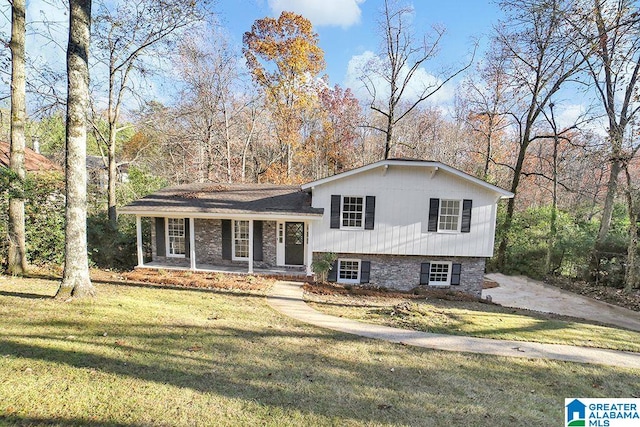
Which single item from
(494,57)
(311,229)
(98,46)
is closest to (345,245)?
(311,229)

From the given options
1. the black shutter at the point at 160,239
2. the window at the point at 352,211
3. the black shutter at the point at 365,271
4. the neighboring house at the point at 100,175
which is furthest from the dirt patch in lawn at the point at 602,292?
the neighboring house at the point at 100,175

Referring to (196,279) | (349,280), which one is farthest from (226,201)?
(349,280)

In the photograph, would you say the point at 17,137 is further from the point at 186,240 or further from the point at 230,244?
the point at 230,244

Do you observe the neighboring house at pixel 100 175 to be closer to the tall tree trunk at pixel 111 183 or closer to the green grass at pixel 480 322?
the tall tree trunk at pixel 111 183

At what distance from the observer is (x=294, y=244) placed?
1266 cm

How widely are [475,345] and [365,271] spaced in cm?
625

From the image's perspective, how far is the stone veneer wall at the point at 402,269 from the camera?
12531 millimetres

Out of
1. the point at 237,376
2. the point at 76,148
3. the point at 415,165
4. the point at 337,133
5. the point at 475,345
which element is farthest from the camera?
the point at 337,133

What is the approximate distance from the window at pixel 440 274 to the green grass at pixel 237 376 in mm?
6849

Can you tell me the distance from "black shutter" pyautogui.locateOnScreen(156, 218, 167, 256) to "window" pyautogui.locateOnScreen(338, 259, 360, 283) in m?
7.48

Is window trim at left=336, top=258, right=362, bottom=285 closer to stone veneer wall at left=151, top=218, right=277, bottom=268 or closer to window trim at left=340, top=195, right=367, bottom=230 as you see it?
window trim at left=340, top=195, right=367, bottom=230

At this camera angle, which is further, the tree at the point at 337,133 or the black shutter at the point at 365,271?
the tree at the point at 337,133

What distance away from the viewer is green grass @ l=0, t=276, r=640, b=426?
11.6 ft

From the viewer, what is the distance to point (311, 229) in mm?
11859
